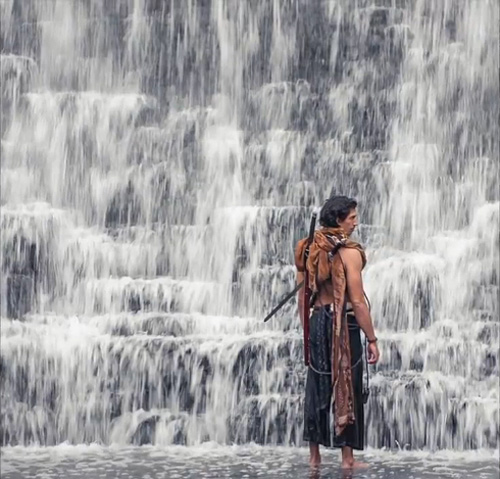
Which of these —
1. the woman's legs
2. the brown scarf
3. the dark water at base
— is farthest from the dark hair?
the dark water at base

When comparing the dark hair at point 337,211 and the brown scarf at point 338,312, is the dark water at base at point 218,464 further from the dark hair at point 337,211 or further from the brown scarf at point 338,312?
the dark hair at point 337,211

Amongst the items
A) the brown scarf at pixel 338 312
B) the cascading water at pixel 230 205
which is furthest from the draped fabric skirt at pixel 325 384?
the cascading water at pixel 230 205

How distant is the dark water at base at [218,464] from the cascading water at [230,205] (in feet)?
1.10

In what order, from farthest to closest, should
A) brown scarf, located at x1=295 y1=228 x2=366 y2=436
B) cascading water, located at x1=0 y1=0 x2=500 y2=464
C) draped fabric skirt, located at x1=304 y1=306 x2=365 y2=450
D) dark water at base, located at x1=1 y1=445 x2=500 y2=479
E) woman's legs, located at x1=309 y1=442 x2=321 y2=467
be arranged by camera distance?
cascading water, located at x1=0 y1=0 x2=500 y2=464 < dark water at base, located at x1=1 y1=445 x2=500 y2=479 < woman's legs, located at x1=309 y1=442 x2=321 y2=467 < draped fabric skirt, located at x1=304 y1=306 x2=365 y2=450 < brown scarf, located at x1=295 y1=228 x2=366 y2=436

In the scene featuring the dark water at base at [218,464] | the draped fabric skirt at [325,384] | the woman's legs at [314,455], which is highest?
the draped fabric skirt at [325,384]

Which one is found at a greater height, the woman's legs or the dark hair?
the dark hair

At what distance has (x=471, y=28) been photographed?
38.3 ft

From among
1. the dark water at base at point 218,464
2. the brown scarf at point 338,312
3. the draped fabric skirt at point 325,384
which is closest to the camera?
the brown scarf at point 338,312

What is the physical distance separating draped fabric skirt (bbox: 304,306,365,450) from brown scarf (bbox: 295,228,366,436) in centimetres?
10

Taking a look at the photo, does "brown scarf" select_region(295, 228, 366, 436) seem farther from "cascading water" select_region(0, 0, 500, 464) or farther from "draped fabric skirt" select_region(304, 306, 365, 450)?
"cascading water" select_region(0, 0, 500, 464)

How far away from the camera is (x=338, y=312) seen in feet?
25.9

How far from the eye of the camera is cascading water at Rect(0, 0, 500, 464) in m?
10.4

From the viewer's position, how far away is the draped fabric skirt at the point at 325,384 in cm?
809

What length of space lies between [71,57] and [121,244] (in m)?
1.80
